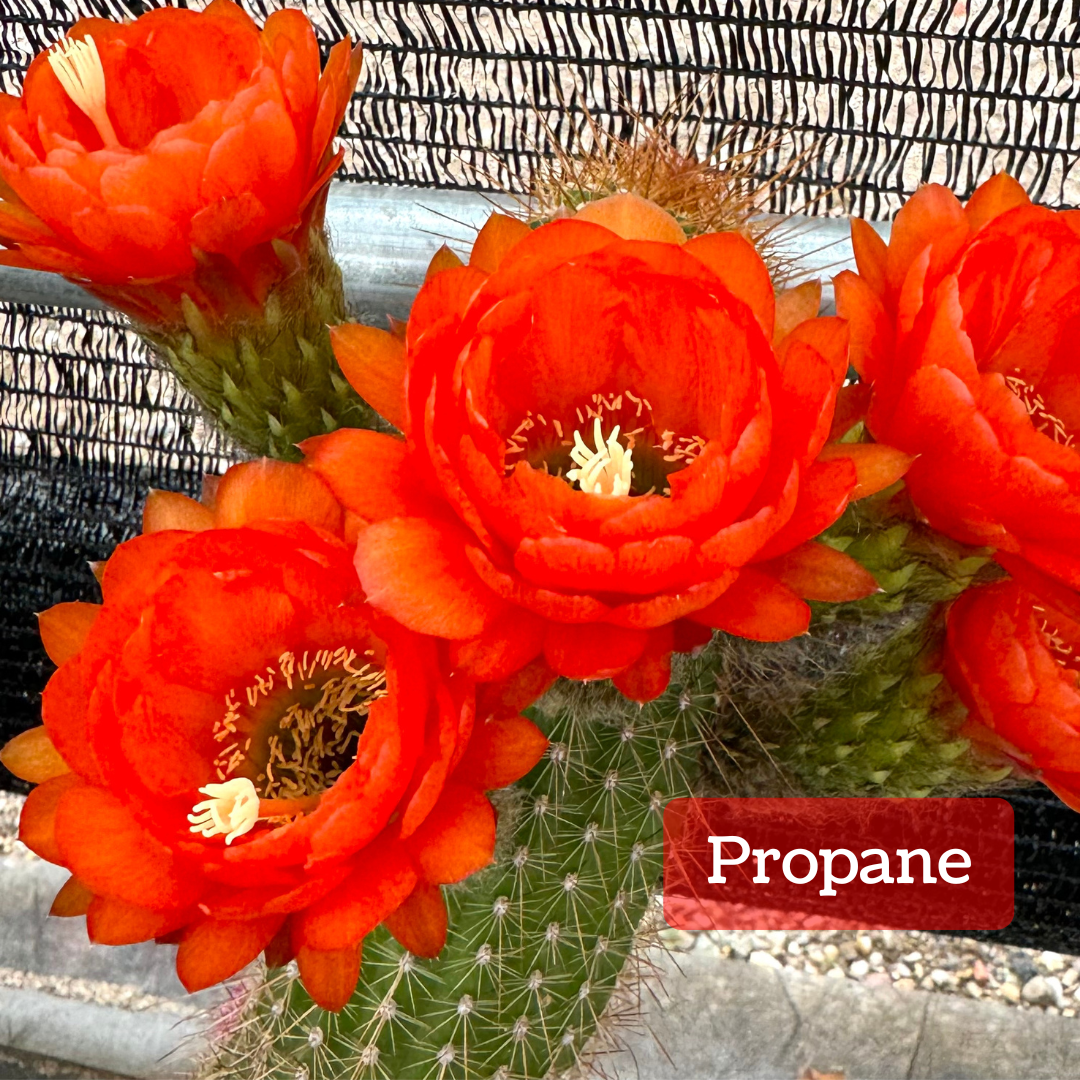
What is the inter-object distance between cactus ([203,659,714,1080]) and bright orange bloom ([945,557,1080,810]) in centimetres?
9

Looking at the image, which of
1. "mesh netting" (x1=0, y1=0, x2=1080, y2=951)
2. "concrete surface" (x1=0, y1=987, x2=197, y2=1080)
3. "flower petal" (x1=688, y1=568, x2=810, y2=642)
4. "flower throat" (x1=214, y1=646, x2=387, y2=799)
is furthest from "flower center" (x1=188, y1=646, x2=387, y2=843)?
"concrete surface" (x1=0, y1=987, x2=197, y2=1080)

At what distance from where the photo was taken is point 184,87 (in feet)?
1.06

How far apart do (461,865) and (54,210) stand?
0.19 meters

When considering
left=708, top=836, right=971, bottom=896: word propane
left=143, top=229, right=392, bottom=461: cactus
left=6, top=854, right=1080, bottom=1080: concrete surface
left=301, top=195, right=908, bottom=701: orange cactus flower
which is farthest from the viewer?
left=6, top=854, right=1080, bottom=1080: concrete surface

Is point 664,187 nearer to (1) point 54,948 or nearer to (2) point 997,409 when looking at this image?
(2) point 997,409

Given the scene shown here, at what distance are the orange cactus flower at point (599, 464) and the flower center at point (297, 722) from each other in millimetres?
72

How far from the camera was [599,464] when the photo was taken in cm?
27

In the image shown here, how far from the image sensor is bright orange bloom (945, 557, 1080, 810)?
0.97 ft

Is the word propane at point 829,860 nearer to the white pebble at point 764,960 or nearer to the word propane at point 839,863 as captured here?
the word propane at point 839,863

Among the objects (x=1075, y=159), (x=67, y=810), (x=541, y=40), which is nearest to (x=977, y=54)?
(x=1075, y=159)

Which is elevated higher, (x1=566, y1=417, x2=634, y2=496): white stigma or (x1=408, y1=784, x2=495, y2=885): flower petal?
(x1=566, y1=417, x2=634, y2=496): white stigma

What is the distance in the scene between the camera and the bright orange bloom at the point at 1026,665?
30cm

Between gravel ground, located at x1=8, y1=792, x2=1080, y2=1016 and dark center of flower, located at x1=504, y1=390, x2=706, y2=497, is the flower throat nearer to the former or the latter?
dark center of flower, located at x1=504, y1=390, x2=706, y2=497

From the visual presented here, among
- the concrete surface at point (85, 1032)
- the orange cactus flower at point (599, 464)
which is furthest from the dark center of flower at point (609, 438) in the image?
the concrete surface at point (85, 1032)
